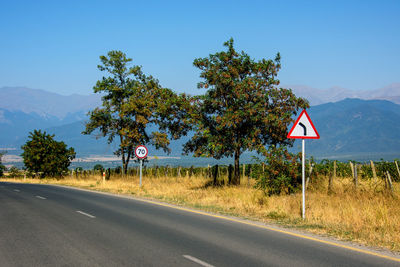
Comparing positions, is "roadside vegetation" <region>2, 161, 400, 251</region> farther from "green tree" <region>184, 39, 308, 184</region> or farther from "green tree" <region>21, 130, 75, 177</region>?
"green tree" <region>21, 130, 75, 177</region>

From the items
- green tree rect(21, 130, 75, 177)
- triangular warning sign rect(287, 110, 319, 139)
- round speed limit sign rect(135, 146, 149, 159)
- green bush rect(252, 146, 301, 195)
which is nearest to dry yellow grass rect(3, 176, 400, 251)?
green bush rect(252, 146, 301, 195)

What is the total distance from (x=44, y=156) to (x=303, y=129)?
45.2 meters

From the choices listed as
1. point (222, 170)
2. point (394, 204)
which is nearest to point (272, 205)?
point (394, 204)

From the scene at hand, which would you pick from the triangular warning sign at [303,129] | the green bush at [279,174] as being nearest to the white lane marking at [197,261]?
the triangular warning sign at [303,129]

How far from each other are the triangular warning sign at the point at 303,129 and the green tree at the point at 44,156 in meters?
43.7

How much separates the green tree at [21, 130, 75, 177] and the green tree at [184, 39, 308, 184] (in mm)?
33910

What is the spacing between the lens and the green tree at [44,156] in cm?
5131

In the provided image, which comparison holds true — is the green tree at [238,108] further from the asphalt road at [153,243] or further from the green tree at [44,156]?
the green tree at [44,156]

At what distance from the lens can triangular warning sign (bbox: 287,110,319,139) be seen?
12.5m

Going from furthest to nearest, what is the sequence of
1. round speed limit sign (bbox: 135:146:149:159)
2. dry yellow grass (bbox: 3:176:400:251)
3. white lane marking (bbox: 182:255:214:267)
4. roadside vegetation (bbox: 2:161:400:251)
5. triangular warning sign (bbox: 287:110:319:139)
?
round speed limit sign (bbox: 135:146:149:159) < triangular warning sign (bbox: 287:110:319:139) < roadside vegetation (bbox: 2:161:400:251) < dry yellow grass (bbox: 3:176:400:251) < white lane marking (bbox: 182:255:214:267)

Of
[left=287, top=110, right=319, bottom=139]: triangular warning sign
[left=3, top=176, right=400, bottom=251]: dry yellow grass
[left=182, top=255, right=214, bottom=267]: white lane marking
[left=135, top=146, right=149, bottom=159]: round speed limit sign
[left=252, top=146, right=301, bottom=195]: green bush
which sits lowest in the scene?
[left=182, top=255, right=214, bottom=267]: white lane marking

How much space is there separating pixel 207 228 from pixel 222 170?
20.0 meters

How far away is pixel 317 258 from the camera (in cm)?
762

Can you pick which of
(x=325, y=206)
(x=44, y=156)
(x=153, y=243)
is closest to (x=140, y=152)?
(x=325, y=206)
